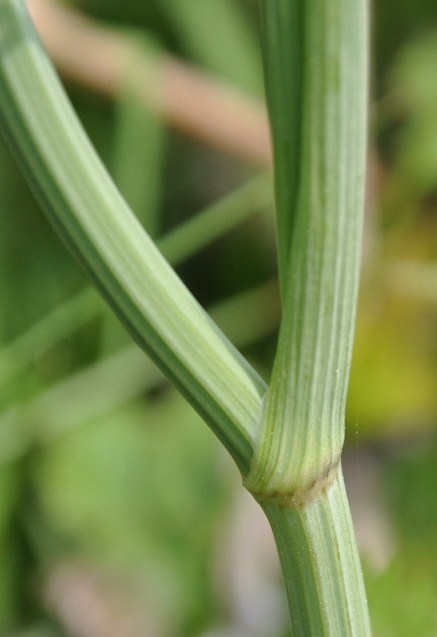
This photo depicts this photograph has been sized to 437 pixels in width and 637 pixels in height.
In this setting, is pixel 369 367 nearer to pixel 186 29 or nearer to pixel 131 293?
pixel 186 29

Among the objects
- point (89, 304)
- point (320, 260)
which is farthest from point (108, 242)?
point (89, 304)

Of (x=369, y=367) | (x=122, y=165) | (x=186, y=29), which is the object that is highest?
(x=186, y=29)

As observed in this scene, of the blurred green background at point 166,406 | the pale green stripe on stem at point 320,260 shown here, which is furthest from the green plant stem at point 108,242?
the blurred green background at point 166,406

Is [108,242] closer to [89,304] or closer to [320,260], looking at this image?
[320,260]

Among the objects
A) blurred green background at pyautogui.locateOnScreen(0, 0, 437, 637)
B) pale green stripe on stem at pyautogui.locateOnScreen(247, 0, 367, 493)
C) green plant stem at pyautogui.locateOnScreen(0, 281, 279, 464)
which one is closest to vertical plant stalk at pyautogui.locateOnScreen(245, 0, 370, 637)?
pale green stripe on stem at pyautogui.locateOnScreen(247, 0, 367, 493)

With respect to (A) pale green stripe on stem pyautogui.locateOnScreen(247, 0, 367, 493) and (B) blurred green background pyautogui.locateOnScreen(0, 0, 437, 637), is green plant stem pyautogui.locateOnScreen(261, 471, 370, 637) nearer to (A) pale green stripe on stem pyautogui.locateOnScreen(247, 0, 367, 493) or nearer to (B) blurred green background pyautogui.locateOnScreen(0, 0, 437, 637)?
(A) pale green stripe on stem pyautogui.locateOnScreen(247, 0, 367, 493)

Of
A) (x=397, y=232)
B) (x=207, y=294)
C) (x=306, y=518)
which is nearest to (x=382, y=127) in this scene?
(x=397, y=232)
